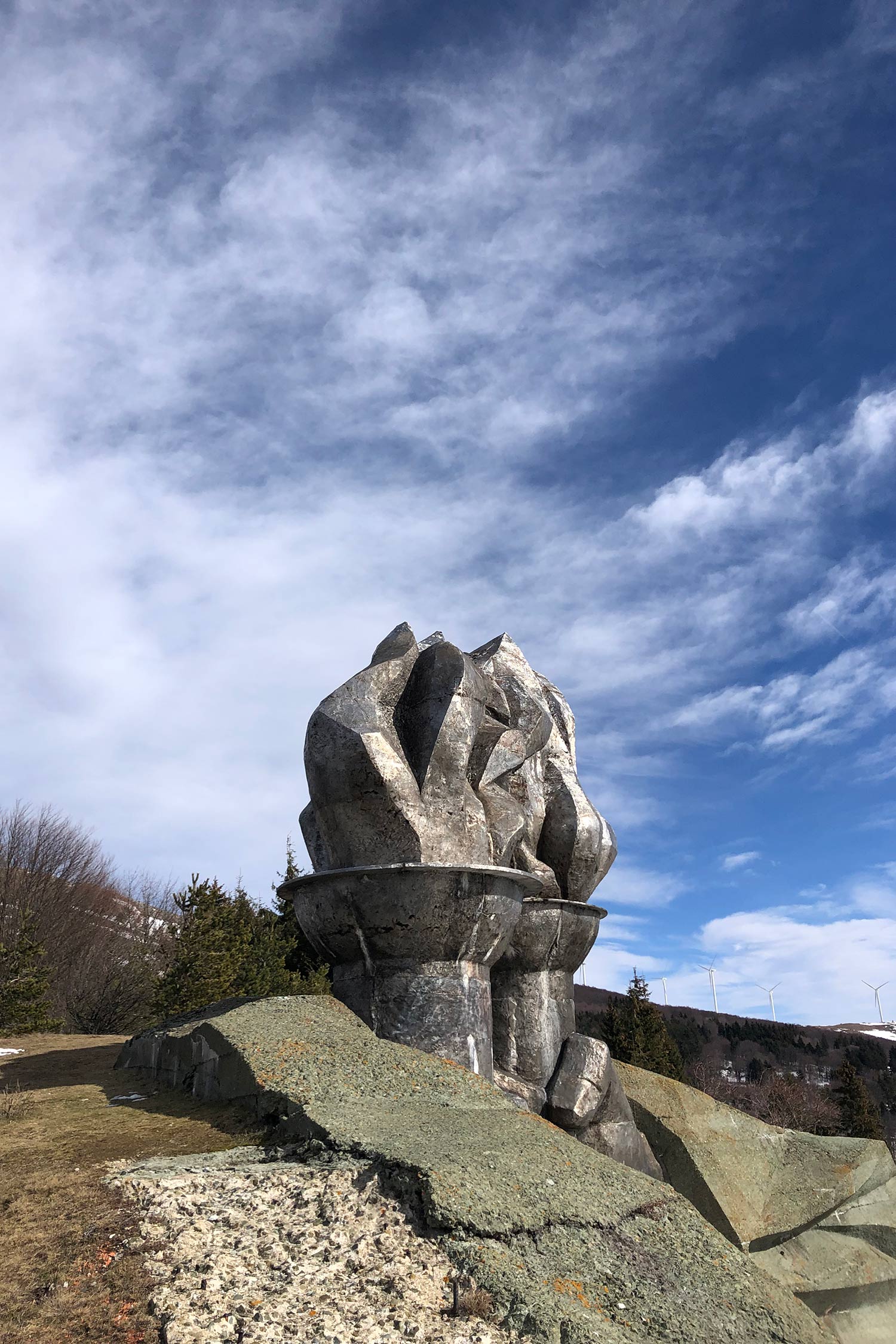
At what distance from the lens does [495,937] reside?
23.0 ft

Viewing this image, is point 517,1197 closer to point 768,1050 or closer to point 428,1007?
point 428,1007

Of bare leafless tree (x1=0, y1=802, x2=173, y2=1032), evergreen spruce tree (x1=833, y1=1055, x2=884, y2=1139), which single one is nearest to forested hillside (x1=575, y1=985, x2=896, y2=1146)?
evergreen spruce tree (x1=833, y1=1055, x2=884, y2=1139)

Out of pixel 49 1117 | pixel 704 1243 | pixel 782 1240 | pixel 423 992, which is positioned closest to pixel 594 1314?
pixel 704 1243

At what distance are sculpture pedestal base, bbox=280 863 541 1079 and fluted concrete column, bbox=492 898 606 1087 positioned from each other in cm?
124

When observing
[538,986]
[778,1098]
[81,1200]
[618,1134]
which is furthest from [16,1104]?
[778,1098]

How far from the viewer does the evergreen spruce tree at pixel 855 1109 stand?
1139 inches

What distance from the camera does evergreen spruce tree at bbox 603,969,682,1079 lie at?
26906mm

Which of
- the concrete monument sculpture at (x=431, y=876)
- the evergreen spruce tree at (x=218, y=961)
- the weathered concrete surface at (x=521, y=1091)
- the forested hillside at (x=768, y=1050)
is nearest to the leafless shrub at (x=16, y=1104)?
the concrete monument sculpture at (x=431, y=876)

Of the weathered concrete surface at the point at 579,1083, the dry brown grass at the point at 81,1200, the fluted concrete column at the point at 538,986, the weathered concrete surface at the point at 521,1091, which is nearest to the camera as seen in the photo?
the dry brown grass at the point at 81,1200

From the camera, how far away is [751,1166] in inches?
319

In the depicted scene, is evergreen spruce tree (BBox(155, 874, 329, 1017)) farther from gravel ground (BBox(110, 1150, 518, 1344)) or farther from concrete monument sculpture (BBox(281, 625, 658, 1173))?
gravel ground (BBox(110, 1150, 518, 1344))

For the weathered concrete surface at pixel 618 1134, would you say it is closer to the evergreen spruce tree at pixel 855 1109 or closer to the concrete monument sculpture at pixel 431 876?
the concrete monument sculpture at pixel 431 876

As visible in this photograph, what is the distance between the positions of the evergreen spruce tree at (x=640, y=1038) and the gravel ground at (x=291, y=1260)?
75.3 feet

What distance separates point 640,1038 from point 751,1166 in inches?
804
